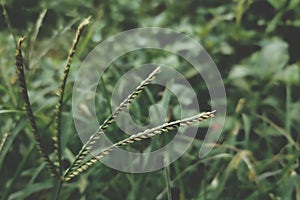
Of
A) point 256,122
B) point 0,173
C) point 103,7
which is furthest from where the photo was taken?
point 103,7

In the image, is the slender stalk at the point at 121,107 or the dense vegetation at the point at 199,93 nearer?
the slender stalk at the point at 121,107

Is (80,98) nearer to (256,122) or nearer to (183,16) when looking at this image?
(256,122)

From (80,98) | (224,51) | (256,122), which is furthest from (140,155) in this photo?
(224,51)

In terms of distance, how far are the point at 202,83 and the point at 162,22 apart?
29 centimetres

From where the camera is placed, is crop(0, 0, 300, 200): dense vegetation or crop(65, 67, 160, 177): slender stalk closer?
crop(65, 67, 160, 177): slender stalk

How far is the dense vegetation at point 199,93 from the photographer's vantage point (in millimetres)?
1274

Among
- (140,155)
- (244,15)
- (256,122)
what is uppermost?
(244,15)

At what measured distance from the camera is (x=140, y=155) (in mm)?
1294

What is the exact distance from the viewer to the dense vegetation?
1.27 m

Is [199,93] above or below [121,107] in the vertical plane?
below

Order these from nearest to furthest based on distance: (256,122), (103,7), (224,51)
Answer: (256,122) → (224,51) → (103,7)

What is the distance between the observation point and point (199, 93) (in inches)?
69.8

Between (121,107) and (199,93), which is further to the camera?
(199,93)

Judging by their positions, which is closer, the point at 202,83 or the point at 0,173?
the point at 0,173
